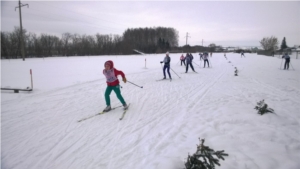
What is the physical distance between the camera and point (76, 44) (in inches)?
2876

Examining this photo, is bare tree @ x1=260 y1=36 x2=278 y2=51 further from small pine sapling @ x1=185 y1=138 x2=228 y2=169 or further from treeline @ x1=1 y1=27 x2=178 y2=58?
small pine sapling @ x1=185 y1=138 x2=228 y2=169

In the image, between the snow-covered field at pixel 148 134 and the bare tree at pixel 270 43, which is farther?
the bare tree at pixel 270 43

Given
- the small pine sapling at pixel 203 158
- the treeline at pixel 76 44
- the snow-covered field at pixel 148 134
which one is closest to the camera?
A: the small pine sapling at pixel 203 158

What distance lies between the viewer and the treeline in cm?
5156

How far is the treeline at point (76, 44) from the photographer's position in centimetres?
5156

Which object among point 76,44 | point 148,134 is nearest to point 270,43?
point 76,44

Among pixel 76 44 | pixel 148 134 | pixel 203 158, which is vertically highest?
pixel 76 44

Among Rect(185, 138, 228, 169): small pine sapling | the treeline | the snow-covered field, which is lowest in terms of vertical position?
the snow-covered field

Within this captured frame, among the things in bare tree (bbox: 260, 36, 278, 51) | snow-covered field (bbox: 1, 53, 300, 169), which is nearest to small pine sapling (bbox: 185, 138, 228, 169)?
snow-covered field (bbox: 1, 53, 300, 169)

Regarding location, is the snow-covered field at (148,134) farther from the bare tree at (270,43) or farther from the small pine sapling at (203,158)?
the bare tree at (270,43)

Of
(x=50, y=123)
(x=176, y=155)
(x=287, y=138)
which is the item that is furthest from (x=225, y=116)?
(x=50, y=123)

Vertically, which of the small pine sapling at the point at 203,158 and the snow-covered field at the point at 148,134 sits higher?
the small pine sapling at the point at 203,158

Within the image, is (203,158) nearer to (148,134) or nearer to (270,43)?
(148,134)

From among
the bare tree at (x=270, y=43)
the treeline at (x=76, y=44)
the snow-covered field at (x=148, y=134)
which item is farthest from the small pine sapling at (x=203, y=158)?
the bare tree at (x=270, y=43)
